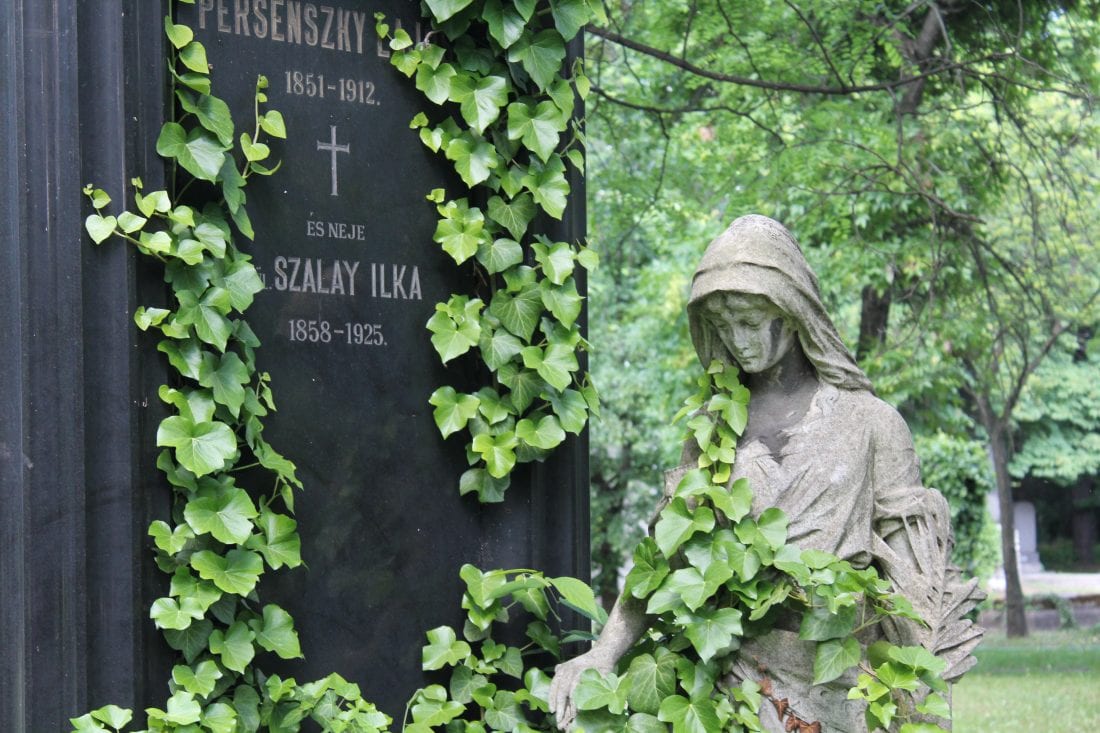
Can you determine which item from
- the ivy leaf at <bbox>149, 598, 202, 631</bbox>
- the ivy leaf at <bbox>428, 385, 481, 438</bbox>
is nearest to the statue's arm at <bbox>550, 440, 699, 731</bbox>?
the ivy leaf at <bbox>428, 385, 481, 438</bbox>

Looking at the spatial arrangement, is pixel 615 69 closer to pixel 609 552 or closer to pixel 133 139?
pixel 609 552

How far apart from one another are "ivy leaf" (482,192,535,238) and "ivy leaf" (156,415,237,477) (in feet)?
3.74

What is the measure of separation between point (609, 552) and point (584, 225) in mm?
13569

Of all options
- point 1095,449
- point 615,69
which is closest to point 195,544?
point 615,69

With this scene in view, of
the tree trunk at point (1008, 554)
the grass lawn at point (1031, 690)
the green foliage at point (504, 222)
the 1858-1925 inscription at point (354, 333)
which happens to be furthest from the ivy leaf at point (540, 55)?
the tree trunk at point (1008, 554)

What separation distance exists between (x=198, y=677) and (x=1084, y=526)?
3591cm

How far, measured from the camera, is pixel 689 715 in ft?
13.3

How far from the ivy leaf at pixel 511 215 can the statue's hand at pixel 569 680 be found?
125 cm

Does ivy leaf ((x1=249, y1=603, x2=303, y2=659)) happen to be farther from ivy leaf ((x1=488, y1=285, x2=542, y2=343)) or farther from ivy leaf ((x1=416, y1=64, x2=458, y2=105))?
ivy leaf ((x1=416, y1=64, x2=458, y2=105))

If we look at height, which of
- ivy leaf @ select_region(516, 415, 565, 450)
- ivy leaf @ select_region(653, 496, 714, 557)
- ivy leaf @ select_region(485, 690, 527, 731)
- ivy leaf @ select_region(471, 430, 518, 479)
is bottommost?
ivy leaf @ select_region(485, 690, 527, 731)

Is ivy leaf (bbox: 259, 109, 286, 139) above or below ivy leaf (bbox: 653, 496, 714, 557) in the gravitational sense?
above

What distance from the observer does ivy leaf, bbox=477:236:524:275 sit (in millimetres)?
4621

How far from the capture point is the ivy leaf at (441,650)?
14.7 ft

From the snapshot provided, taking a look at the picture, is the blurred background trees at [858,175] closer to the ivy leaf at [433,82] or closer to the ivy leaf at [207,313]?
the ivy leaf at [433,82]
